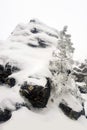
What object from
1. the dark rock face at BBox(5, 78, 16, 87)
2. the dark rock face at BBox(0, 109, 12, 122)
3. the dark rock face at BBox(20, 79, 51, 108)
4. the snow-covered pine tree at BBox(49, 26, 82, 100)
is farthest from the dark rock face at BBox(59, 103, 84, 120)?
the dark rock face at BBox(0, 109, 12, 122)

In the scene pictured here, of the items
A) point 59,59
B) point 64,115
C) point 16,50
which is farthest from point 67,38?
point 64,115

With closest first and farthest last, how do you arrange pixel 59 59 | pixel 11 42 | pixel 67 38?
pixel 59 59
pixel 67 38
pixel 11 42

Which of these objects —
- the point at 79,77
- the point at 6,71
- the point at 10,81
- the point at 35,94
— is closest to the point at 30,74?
the point at 10,81

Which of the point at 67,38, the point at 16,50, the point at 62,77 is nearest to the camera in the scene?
the point at 62,77

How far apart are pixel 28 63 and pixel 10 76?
3294 mm

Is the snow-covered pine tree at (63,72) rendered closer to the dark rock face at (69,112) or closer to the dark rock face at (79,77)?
the dark rock face at (69,112)

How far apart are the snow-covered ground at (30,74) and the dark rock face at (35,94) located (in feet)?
1.75

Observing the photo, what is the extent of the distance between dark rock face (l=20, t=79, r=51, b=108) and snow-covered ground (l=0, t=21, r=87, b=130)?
0.53 metres

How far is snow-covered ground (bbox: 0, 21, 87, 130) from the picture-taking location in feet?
61.4

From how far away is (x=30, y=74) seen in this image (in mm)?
22562

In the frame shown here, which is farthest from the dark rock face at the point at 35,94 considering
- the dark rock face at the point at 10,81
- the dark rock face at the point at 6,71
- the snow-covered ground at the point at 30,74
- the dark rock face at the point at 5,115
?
the dark rock face at the point at 6,71

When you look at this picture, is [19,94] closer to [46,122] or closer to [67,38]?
[46,122]

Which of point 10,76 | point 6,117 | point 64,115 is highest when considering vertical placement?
point 10,76

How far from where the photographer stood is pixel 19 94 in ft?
68.7
